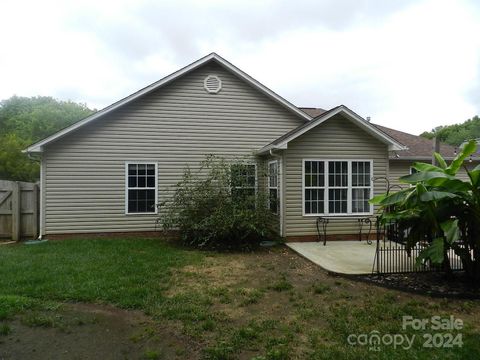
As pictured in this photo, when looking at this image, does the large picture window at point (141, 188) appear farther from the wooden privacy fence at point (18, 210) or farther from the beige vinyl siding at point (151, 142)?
the wooden privacy fence at point (18, 210)

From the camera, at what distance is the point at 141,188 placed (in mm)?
11570

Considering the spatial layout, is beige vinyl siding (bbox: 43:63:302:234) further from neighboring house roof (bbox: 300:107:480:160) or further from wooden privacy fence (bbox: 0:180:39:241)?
neighboring house roof (bbox: 300:107:480:160)

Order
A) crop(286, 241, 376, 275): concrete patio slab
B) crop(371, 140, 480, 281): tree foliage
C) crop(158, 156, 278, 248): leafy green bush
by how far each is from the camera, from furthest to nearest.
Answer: crop(158, 156, 278, 248): leafy green bush, crop(286, 241, 376, 275): concrete patio slab, crop(371, 140, 480, 281): tree foliage

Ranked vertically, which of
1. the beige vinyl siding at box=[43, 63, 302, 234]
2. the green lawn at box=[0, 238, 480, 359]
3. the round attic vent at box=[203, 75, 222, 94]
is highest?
the round attic vent at box=[203, 75, 222, 94]

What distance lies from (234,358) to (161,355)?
2.70 ft

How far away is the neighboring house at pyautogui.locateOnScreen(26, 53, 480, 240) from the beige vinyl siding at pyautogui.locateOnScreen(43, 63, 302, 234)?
0.03m

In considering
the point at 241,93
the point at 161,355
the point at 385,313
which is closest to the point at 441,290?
the point at 385,313

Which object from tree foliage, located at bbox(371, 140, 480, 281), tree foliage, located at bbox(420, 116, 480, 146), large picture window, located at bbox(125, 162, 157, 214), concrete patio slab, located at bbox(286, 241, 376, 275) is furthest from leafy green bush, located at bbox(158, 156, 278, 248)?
tree foliage, located at bbox(420, 116, 480, 146)

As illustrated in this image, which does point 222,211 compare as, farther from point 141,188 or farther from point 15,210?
point 15,210

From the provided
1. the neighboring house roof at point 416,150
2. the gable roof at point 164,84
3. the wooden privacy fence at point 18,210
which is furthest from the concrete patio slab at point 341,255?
the wooden privacy fence at point 18,210

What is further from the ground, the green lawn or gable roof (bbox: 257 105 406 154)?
gable roof (bbox: 257 105 406 154)

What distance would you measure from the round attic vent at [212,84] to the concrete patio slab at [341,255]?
6.22 meters

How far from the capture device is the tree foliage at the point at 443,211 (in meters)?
5.63

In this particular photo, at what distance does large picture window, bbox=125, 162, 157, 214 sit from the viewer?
37.8 ft
